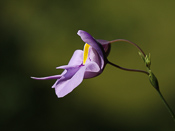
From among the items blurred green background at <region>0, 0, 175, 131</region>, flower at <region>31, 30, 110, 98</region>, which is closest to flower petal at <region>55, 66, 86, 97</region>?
flower at <region>31, 30, 110, 98</region>

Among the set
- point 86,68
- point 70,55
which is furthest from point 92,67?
point 70,55

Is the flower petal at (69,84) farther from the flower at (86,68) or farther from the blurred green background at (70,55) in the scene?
the blurred green background at (70,55)

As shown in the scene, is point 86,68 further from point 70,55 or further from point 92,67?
point 70,55

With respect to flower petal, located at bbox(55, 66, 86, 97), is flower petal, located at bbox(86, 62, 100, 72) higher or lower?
higher

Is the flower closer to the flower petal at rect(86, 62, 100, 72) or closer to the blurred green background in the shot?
the flower petal at rect(86, 62, 100, 72)

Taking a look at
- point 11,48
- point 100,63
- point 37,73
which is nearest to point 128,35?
point 37,73

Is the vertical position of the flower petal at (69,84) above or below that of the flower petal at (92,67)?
below

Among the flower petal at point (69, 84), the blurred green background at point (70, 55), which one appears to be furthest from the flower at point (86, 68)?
the blurred green background at point (70, 55)
